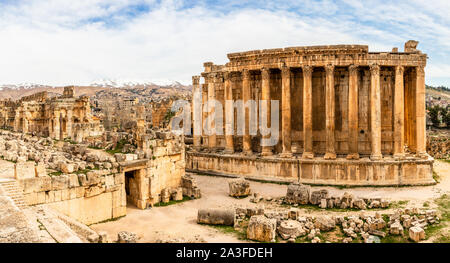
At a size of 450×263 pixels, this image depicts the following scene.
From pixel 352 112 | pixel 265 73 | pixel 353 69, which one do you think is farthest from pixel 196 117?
pixel 353 69

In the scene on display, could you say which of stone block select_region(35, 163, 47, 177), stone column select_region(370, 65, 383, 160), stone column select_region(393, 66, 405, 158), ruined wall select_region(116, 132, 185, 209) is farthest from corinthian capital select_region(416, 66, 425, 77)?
stone block select_region(35, 163, 47, 177)

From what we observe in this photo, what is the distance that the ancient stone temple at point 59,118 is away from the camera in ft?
109

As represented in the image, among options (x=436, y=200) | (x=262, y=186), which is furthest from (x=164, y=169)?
(x=436, y=200)

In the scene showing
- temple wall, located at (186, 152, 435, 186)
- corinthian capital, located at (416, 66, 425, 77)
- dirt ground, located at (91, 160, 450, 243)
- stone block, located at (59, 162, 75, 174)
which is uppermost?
corinthian capital, located at (416, 66, 425, 77)

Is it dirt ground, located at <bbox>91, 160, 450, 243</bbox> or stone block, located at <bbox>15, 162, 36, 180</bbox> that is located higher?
stone block, located at <bbox>15, 162, 36, 180</bbox>

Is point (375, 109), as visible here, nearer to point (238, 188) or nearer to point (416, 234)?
point (238, 188)

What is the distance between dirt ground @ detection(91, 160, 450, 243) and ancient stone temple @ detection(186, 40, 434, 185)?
1.53m

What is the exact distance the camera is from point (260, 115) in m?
29.0

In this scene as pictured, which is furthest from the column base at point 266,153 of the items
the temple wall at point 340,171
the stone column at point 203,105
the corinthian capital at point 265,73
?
the stone column at point 203,105

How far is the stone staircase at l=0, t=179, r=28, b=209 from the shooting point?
12.4m

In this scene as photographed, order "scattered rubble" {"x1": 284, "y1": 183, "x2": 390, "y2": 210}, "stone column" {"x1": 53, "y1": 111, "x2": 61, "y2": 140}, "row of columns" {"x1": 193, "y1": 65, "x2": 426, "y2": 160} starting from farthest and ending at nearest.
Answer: "stone column" {"x1": 53, "y1": 111, "x2": 61, "y2": 140} → "row of columns" {"x1": 193, "y1": 65, "x2": 426, "y2": 160} → "scattered rubble" {"x1": 284, "y1": 183, "x2": 390, "y2": 210}

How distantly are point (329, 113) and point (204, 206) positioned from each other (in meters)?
12.0

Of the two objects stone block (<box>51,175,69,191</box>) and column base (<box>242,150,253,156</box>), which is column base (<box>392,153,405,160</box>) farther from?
stone block (<box>51,175,69,191</box>)

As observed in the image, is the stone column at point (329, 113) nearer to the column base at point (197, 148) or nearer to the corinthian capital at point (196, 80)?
the column base at point (197, 148)
